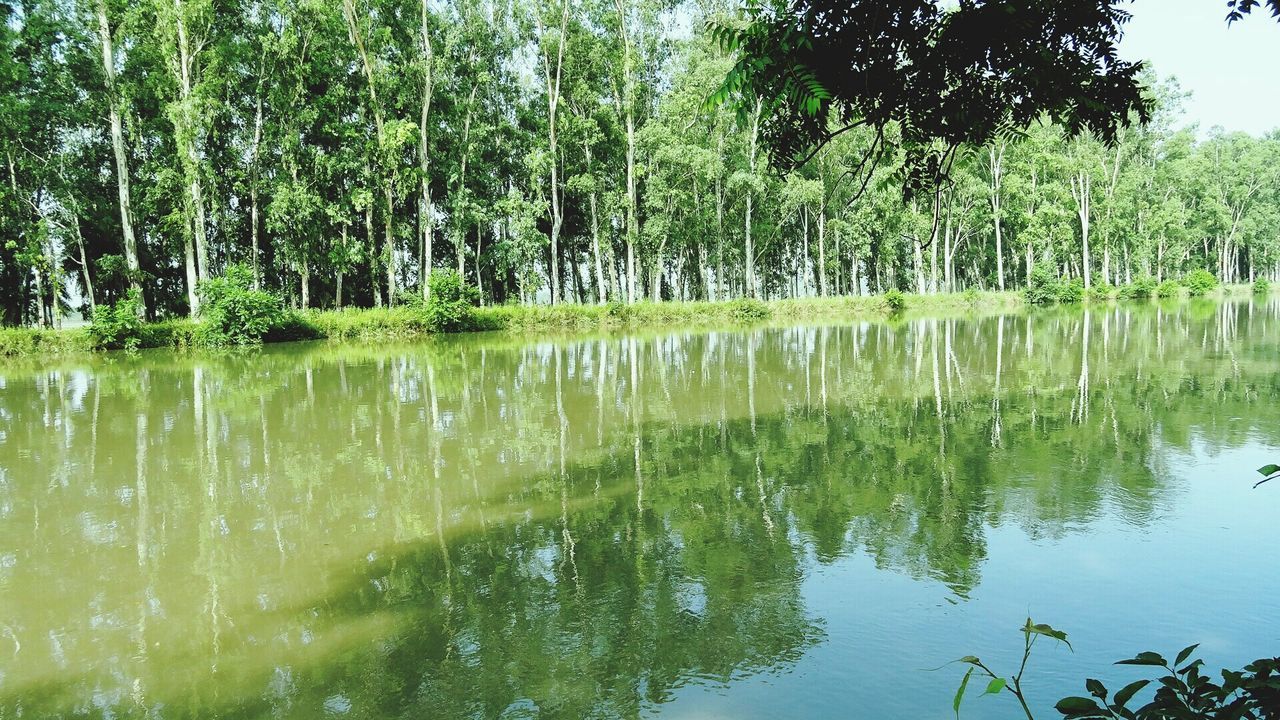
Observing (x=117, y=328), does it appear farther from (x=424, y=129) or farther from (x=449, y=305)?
(x=424, y=129)

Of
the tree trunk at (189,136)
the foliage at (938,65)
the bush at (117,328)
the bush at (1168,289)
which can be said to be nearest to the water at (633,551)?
the foliage at (938,65)

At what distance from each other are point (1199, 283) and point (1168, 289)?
9.26 ft

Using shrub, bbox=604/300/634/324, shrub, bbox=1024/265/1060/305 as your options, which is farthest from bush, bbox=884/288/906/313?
shrub, bbox=604/300/634/324

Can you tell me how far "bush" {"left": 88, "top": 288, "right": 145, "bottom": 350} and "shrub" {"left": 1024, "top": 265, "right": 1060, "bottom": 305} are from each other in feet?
138

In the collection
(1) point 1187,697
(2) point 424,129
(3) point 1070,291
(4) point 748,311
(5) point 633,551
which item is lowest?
(5) point 633,551

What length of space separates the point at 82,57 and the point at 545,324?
19.8 meters

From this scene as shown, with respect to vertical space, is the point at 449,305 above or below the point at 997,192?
below

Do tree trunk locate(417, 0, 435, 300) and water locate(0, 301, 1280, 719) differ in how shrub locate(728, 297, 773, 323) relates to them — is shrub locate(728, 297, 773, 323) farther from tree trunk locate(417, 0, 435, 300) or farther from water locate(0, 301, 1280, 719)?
water locate(0, 301, 1280, 719)

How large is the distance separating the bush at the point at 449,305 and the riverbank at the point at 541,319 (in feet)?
0.96

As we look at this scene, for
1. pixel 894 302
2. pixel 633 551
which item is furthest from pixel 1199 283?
pixel 633 551

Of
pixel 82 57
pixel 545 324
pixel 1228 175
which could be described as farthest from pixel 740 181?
pixel 1228 175

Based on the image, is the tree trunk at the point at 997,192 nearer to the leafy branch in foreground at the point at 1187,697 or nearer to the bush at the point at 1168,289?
the bush at the point at 1168,289

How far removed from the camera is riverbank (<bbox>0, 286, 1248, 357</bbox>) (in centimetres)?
2325

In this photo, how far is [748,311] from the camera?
115 ft
